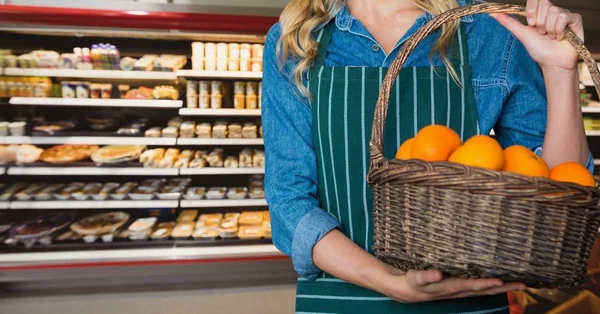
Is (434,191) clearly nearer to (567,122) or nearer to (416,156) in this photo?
(416,156)

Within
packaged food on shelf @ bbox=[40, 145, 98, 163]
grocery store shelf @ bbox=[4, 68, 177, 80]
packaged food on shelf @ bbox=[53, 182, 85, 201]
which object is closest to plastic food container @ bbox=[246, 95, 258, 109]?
grocery store shelf @ bbox=[4, 68, 177, 80]

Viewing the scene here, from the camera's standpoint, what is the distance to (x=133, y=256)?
3.19 meters

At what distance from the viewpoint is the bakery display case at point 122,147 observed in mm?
3100

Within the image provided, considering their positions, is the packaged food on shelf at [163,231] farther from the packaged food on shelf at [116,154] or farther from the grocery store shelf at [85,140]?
the grocery store shelf at [85,140]

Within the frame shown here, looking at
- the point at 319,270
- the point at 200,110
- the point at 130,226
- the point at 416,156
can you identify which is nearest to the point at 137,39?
the point at 200,110

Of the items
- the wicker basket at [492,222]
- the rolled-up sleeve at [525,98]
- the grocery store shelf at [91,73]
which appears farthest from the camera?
the grocery store shelf at [91,73]

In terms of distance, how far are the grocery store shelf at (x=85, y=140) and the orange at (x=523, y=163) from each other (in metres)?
2.76

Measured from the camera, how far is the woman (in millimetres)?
1025

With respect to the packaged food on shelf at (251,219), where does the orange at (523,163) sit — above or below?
above

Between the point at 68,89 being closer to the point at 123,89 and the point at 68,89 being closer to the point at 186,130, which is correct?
the point at 123,89

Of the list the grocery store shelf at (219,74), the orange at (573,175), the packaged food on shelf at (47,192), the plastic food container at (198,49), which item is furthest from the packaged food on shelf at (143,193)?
the orange at (573,175)

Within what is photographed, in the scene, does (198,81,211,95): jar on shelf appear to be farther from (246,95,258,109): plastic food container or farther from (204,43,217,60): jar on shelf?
(246,95,258,109): plastic food container

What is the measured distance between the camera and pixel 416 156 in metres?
0.75

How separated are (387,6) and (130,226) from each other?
273cm
